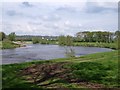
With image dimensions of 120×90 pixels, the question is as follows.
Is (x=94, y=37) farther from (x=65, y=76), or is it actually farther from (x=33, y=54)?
(x=65, y=76)

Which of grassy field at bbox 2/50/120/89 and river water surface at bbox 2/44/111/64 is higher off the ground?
grassy field at bbox 2/50/120/89

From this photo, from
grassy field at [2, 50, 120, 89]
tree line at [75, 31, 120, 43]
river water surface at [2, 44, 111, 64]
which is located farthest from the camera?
tree line at [75, 31, 120, 43]

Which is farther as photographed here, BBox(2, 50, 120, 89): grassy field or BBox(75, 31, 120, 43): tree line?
BBox(75, 31, 120, 43): tree line

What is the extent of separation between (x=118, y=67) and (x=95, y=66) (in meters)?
1.17

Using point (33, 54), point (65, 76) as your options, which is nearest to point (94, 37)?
point (33, 54)

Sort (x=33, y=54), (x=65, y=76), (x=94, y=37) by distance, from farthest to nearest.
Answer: (x=94, y=37)
(x=33, y=54)
(x=65, y=76)

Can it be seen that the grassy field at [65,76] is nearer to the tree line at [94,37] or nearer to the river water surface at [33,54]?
the river water surface at [33,54]

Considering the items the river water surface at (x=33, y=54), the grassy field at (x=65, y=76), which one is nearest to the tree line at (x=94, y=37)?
the river water surface at (x=33, y=54)

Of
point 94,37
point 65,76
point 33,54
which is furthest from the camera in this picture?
Answer: point 94,37

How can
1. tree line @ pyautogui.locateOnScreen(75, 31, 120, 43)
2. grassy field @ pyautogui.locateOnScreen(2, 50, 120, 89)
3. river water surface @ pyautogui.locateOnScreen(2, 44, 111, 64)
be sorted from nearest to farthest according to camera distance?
grassy field @ pyautogui.locateOnScreen(2, 50, 120, 89)
river water surface @ pyautogui.locateOnScreen(2, 44, 111, 64)
tree line @ pyautogui.locateOnScreen(75, 31, 120, 43)

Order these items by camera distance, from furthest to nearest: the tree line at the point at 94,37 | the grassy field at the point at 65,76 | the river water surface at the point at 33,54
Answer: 1. the tree line at the point at 94,37
2. the river water surface at the point at 33,54
3. the grassy field at the point at 65,76

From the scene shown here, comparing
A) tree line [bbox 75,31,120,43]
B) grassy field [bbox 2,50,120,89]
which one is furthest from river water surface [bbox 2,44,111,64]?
tree line [bbox 75,31,120,43]

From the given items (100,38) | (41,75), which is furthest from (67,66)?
(100,38)

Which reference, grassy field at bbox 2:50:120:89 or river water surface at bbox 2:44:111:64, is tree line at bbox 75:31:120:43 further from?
grassy field at bbox 2:50:120:89
